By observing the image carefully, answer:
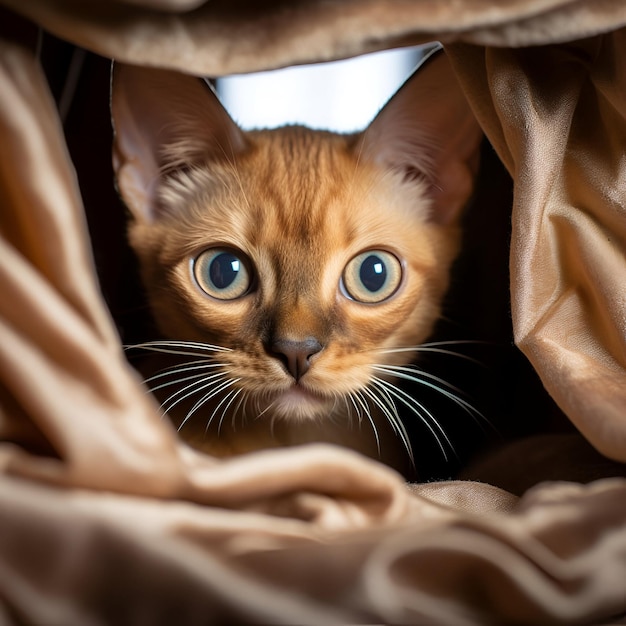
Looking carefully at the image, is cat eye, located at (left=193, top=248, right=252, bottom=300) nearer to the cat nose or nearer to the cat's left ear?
the cat nose

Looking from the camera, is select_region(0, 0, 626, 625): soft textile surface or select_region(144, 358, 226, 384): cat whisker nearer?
select_region(0, 0, 626, 625): soft textile surface

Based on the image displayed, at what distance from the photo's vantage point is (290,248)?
3.66ft

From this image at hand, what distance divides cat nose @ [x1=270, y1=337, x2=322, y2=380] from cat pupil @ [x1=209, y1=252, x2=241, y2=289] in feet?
0.52

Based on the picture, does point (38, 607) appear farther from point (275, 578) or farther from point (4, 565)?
point (275, 578)

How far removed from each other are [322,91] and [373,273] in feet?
2.36

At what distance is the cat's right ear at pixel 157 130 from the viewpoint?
3.77 feet

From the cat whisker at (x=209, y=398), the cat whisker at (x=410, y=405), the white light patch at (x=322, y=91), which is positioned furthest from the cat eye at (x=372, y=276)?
the white light patch at (x=322, y=91)

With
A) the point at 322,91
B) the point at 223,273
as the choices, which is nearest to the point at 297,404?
the point at 223,273

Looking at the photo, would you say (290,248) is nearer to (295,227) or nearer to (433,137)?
(295,227)

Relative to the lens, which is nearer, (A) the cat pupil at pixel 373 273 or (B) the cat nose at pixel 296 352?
(B) the cat nose at pixel 296 352

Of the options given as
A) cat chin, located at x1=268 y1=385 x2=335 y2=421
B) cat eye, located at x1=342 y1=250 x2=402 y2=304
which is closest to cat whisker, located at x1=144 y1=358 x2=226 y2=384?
cat chin, located at x1=268 y1=385 x2=335 y2=421

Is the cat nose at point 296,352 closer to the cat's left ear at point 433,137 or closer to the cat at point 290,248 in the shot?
the cat at point 290,248

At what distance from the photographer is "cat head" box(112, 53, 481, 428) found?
1.09 m

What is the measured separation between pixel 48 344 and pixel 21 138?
201 mm
